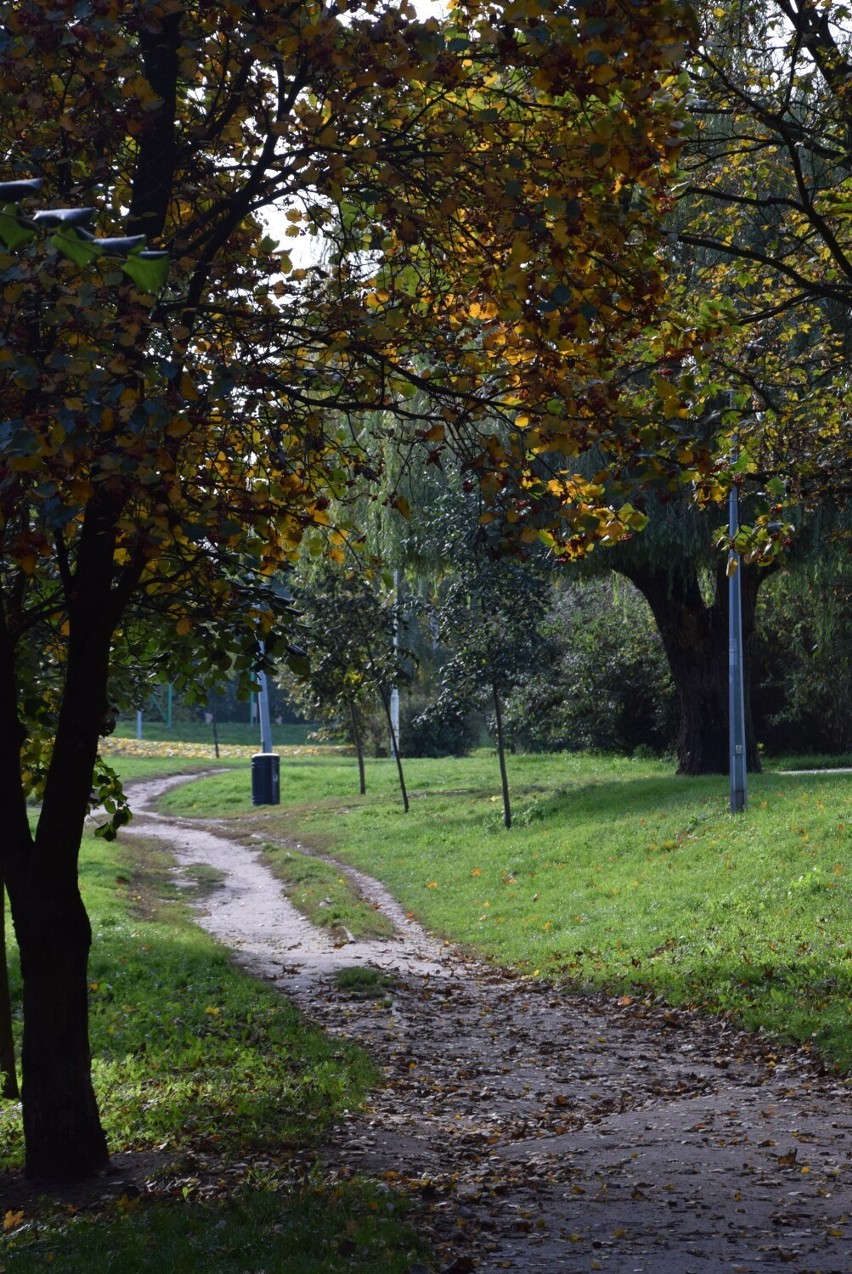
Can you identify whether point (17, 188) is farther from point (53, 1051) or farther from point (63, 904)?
point (53, 1051)

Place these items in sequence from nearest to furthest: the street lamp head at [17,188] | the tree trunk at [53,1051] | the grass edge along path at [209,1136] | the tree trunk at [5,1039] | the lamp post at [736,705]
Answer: the street lamp head at [17,188] < the grass edge along path at [209,1136] < the tree trunk at [53,1051] < the tree trunk at [5,1039] < the lamp post at [736,705]

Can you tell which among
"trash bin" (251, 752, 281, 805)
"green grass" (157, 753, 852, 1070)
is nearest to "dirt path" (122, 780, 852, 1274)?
"green grass" (157, 753, 852, 1070)

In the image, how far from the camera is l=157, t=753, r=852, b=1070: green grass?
11414 millimetres

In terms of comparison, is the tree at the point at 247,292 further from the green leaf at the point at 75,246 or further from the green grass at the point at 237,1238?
the green leaf at the point at 75,246

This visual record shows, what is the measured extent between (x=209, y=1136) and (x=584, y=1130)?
2233 mm

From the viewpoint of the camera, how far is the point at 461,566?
2267cm

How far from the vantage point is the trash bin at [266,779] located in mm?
32906

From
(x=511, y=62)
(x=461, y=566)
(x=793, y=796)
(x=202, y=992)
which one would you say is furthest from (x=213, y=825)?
(x=511, y=62)

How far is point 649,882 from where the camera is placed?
53.5ft

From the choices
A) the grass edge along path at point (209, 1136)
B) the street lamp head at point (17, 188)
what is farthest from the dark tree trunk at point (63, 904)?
the street lamp head at point (17, 188)

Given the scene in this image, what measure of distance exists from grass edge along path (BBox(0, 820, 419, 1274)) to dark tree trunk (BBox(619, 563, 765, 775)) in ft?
40.2

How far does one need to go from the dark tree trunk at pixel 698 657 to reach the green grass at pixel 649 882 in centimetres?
92

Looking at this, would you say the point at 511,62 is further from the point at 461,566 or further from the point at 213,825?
the point at 213,825

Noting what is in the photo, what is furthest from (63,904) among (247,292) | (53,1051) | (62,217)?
(62,217)
